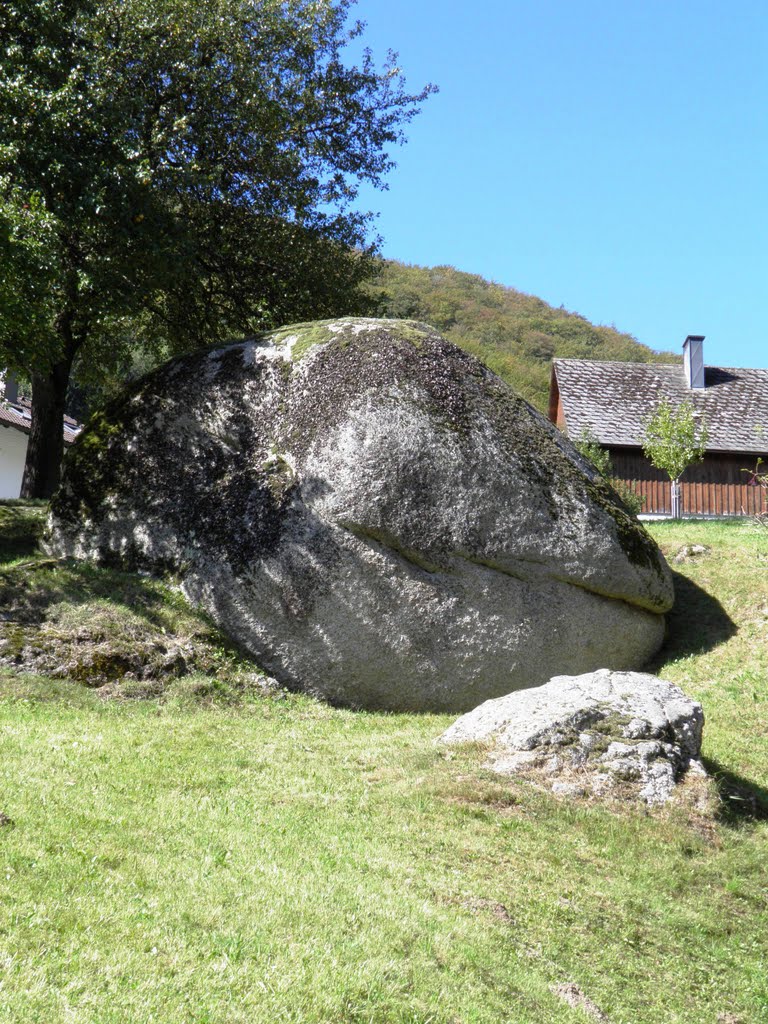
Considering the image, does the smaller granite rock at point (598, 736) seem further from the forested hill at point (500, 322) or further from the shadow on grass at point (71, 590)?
the forested hill at point (500, 322)

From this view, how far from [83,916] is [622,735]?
6.03 metres

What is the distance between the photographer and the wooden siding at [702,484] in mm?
36312

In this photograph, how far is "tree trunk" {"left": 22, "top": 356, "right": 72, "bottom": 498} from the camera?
20.1m

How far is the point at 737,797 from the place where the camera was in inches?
380

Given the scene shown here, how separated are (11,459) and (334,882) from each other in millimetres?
34397

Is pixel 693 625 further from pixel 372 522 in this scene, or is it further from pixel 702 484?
pixel 702 484

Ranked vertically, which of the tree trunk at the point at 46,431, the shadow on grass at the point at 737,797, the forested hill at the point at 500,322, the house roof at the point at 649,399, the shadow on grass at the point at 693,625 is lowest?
the shadow on grass at the point at 737,797

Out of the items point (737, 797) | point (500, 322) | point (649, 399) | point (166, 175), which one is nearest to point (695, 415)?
point (649, 399)

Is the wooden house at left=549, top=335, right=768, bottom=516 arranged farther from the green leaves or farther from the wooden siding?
the green leaves

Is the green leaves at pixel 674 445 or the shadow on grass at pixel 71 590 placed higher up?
the green leaves at pixel 674 445

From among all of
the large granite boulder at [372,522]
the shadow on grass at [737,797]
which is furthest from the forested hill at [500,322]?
the shadow on grass at [737,797]

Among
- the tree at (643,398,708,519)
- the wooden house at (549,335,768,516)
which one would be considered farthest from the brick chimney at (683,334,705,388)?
the tree at (643,398,708,519)

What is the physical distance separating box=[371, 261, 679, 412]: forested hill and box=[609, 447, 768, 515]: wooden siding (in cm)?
2957

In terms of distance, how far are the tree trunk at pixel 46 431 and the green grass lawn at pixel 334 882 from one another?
381 inches
